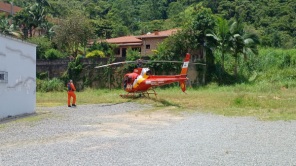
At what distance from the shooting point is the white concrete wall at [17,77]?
1577cm

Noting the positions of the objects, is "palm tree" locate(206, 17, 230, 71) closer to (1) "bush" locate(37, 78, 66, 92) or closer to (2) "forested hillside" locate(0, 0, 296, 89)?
(2) "forested hillside" locate(0, 0, 296, 89)

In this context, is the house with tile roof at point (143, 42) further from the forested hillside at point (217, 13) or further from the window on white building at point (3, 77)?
the window on white building at point (3, 77)

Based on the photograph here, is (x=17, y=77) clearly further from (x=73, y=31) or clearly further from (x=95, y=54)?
(x=95, y=54)

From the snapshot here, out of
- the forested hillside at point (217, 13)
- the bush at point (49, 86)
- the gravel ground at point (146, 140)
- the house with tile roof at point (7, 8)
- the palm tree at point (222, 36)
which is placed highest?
the house with tile roof at point (7, 8)

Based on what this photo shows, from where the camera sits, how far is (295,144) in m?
9.45

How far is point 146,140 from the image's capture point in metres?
10.1

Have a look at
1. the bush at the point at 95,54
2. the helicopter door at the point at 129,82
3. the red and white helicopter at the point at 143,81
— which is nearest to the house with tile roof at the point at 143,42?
the bush at the point at 95,54

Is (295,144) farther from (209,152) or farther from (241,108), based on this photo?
(241,108)

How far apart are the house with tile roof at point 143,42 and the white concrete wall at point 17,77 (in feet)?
87.3

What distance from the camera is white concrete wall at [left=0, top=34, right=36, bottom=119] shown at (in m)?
15.8

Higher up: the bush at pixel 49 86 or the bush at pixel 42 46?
the bush at pixel 42 46

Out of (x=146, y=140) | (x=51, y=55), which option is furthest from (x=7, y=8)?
(x=146, y=140)

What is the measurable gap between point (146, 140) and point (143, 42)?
122ft

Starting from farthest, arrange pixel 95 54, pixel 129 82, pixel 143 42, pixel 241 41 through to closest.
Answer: pixel 143 42, pixel 95 54, pixel 241 41, pixel 129 82
